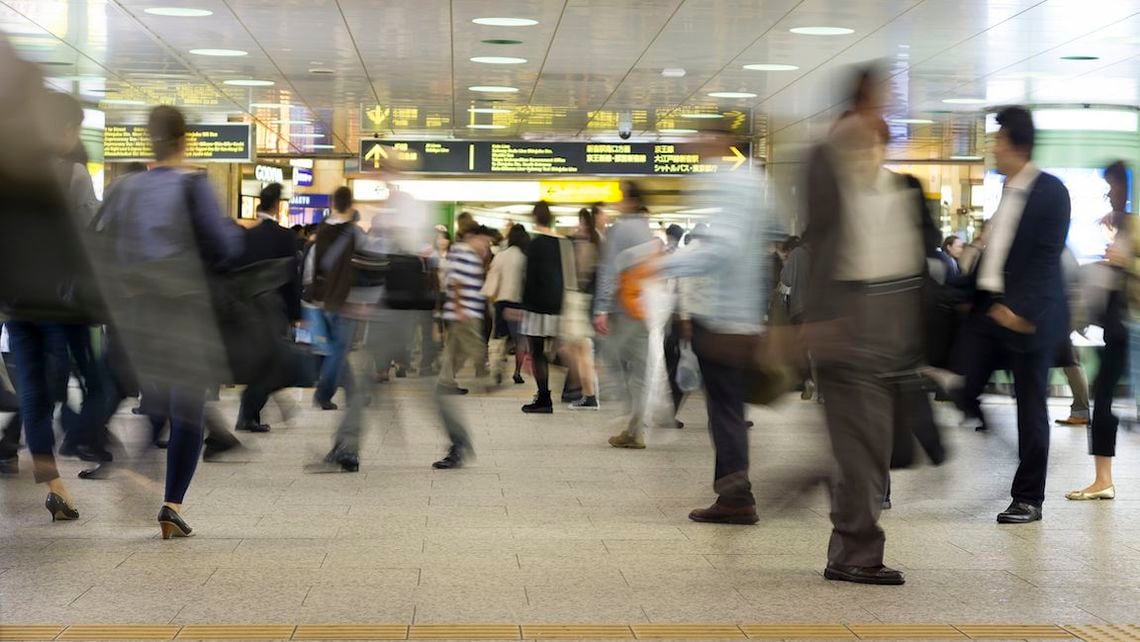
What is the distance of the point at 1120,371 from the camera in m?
8.36

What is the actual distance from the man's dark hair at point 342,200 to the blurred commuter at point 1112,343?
204 inches

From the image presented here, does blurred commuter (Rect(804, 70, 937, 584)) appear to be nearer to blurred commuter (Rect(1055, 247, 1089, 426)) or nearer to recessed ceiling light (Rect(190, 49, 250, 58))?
blurred commuter (Rect(1055, 247, 1089, 426))

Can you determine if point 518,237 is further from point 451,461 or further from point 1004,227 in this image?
point 1004,227

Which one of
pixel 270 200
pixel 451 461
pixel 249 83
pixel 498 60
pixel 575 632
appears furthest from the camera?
pixel 249 83

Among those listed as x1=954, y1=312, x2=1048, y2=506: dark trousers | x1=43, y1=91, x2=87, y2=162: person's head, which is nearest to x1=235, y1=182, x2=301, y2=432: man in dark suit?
x1=954, y1=312, x2=1048, y2=506: dark trousers

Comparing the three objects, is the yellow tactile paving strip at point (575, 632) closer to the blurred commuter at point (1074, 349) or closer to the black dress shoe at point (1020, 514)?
the black dress shoe at point (1020, 514)

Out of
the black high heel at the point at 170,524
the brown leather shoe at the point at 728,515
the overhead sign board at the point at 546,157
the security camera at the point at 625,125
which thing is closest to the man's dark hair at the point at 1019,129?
the brown leather shoe at the point at 728,515

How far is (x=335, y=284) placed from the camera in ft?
30.0

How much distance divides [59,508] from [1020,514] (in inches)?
179

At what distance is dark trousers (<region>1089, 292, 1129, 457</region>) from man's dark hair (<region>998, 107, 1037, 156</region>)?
1757 mm

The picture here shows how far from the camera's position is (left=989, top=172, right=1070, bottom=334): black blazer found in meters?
7.07

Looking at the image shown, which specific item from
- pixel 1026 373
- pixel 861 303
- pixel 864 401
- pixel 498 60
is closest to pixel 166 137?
pixel 861 303

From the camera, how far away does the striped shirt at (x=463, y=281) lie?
1265 centimetres

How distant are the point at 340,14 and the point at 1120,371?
320 inches
